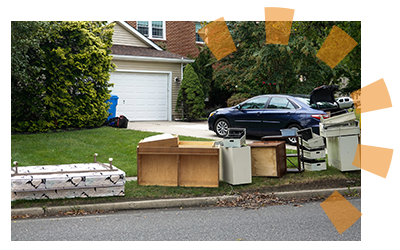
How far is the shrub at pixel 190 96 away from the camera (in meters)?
18.8

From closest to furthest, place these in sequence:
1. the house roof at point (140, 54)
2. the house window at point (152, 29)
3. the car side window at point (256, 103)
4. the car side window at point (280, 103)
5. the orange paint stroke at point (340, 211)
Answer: the orange paint stroke at point (340, 211), the car side window at point (280, 103), the car side window at point (256, 103), the house roof at point (140, 54), the house window at point (152, 29)

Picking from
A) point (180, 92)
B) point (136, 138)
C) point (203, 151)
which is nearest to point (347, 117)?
point (203, 151)

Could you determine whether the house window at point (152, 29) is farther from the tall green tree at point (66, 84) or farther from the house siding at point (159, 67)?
the tall green tree at point (66, 84)

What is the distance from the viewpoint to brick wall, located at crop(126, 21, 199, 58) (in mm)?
22641

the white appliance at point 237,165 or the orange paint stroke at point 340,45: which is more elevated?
the orange paint stroke at point 340,45

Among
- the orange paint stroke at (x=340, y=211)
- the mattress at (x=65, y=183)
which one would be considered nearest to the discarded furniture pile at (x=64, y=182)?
the mattress at (x=65, y=183)

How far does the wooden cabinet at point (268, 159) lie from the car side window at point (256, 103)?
445 centimetres

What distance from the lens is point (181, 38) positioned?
22.9 metres

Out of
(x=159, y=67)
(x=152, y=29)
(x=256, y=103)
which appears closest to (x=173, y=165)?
(x=256, y=103)

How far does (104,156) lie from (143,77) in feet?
31.6

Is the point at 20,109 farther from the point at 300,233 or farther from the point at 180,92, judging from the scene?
the point at 300,233

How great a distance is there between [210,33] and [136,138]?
6917 mm

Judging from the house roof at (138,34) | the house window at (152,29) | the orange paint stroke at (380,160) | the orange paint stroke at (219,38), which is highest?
the house window at (152,29)

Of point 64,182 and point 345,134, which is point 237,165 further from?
point 64,182
